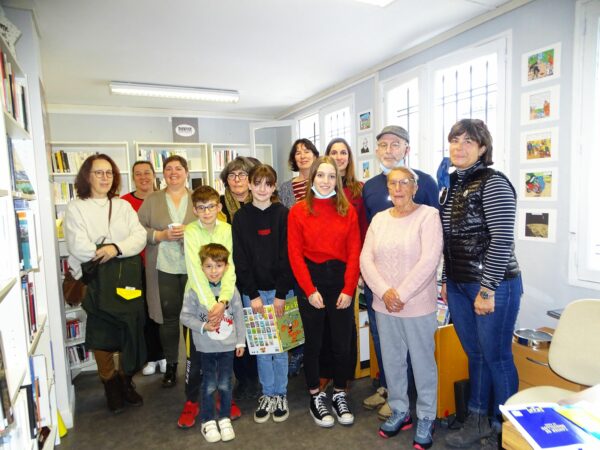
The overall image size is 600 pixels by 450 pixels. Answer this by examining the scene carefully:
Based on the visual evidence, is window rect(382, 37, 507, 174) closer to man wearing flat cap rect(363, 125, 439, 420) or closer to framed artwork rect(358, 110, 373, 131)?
framed artwork rect(358, 110, 373, 131)

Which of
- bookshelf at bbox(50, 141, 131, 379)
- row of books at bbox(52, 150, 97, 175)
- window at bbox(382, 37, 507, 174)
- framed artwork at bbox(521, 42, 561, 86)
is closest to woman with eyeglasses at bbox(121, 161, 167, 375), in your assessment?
bookshelf at bbox(50, 141, 131, 379)

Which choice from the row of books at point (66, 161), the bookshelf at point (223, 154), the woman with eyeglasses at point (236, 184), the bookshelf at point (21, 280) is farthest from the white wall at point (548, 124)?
the row of books at point (66, 161)

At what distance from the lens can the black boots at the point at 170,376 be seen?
2834 mm

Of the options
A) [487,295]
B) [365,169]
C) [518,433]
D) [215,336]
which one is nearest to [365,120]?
[365,169]

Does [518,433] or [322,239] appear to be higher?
[322,239]

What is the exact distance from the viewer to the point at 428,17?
2.93 m

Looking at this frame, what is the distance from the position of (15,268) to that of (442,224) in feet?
6.28

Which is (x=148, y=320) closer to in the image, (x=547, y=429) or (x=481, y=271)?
(x=481, y=271)

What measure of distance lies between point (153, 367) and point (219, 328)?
137 cm

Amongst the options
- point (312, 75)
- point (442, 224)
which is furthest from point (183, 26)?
point (442, 224)

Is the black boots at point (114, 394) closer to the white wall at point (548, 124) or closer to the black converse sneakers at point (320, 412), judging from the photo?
the black converse sneakers at point (320, 412)

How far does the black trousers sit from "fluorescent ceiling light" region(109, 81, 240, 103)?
3361mm

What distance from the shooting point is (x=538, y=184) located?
8.54 feet

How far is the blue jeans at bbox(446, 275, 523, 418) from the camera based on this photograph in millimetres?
1794
